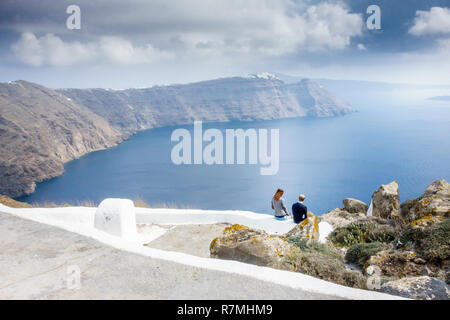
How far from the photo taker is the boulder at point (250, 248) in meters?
4.23

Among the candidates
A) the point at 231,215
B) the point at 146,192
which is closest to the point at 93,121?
the point at 146,192

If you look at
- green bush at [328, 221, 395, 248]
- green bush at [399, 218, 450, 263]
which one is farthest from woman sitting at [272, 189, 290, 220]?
green bush at [399, 218, 450, 263]

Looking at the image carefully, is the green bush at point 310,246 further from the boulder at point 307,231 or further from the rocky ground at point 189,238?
the rocky ground at point 189,238

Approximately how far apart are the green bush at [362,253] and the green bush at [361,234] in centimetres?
107

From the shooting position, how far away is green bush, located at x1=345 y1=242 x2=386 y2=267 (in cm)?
598

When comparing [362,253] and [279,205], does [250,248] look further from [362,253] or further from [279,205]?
[279,205]

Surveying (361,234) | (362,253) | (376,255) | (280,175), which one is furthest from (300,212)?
(280,175)

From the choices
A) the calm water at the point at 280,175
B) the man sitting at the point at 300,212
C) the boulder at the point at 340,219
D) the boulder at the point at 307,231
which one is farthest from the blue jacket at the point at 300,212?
the calm water at the point at 280,175

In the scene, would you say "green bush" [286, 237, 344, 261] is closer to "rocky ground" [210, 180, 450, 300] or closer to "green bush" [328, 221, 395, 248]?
"rocky ground" [210, 180, 450, 300]

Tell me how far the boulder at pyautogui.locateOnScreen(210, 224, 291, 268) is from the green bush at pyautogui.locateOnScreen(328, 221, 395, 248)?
3562 mm

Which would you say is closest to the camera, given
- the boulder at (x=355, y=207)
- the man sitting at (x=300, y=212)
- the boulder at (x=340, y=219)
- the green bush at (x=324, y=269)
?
the green bush at (x=324, y=269)

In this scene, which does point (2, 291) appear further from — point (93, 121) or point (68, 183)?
point (93, 121)
